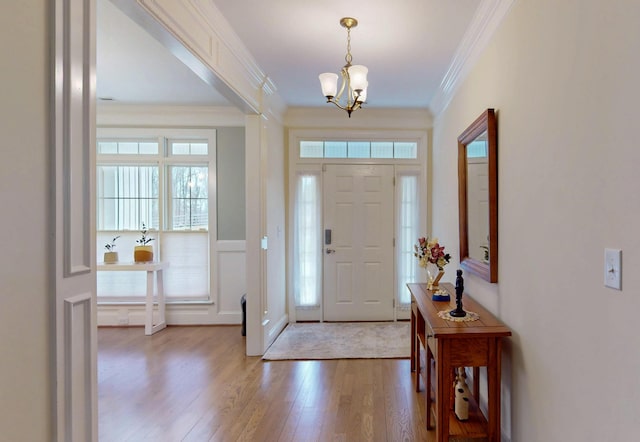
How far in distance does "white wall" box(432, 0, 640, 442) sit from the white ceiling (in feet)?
1.92

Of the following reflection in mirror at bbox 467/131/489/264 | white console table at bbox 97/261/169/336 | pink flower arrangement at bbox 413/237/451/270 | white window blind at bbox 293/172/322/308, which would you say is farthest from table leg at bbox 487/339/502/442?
white console table at bbox 97/261/169/336

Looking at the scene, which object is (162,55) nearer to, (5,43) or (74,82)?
(74,82)

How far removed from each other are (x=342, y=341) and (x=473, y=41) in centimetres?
307

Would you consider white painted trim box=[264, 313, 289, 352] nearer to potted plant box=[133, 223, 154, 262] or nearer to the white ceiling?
potted plant box=[133, 223, 154, 262]

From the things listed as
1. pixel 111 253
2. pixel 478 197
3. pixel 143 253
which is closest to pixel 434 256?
pixel 478 197

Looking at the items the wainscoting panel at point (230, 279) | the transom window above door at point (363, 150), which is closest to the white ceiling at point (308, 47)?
the transom window above door at point (363, 150)

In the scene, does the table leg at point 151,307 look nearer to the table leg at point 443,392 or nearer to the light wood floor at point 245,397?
the light wood floor at point 245,397

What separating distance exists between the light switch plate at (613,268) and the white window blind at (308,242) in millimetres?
3497

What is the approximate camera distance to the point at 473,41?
247cm

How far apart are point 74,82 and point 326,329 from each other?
142 inches

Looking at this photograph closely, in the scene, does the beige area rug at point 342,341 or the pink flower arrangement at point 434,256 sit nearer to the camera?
the pink flower arrangement at point 434,256

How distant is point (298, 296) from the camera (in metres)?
4.52

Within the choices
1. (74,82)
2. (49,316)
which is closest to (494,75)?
(74,82)

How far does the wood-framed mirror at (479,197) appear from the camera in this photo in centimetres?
209
